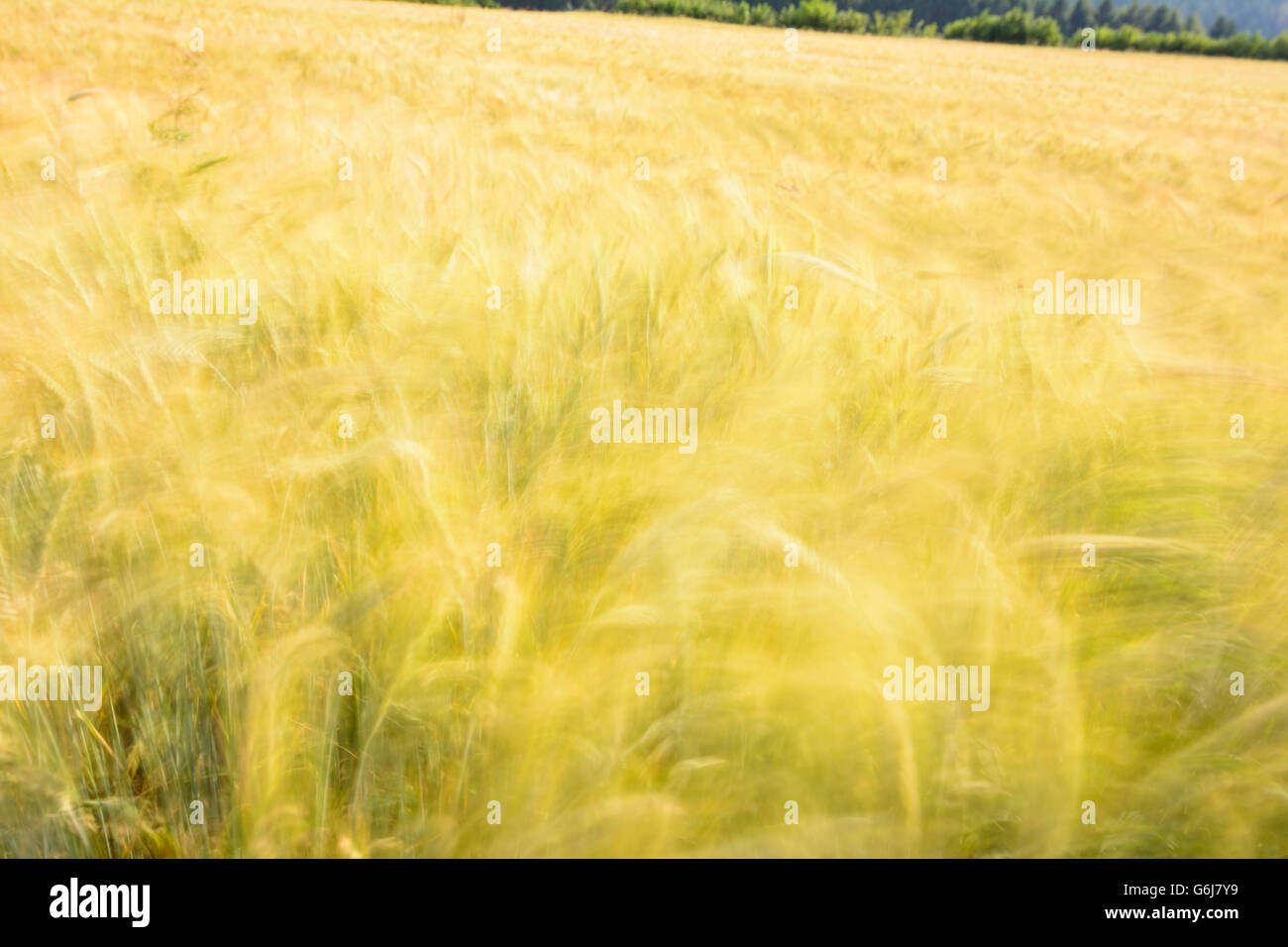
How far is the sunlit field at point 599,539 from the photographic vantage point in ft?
2.99

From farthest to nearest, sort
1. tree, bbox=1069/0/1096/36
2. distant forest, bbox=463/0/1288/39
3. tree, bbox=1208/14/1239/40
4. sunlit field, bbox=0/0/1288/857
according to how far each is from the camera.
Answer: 1. tree, bbox=1069/0/1096/36
2. distant forest, bbox=463/0/1288/39
3. tree, bbox=1208/14/1239/40
4. sunlit field, bbox=0/0/1288/857

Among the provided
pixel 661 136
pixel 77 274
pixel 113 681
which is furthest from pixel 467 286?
pixel 661 136

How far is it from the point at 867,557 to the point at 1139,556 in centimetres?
38

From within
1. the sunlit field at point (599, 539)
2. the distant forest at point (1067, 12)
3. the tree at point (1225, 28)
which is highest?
the distant forest at point (1067, 12)

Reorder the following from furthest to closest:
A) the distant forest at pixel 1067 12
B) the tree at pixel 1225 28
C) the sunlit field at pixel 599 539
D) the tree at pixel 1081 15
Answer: the tree at pixel 1081 15
the distant forest at pixel 1067 12
the tree at pixel 1225 28
the sunlit field at pixel 599 539

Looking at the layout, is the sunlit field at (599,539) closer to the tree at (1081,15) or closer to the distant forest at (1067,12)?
the distant forest at (1067,12)

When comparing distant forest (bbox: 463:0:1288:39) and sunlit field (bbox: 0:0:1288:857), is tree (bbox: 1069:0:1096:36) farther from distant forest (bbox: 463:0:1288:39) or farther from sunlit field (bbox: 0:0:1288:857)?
sunlit field (bbox: 0:0:1288:857)

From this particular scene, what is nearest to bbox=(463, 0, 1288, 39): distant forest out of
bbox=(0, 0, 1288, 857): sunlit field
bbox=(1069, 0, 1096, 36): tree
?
bbox=(1069, 0, 1096, 36): tree

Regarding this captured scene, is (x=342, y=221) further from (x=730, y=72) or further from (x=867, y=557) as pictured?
(x=730, y=72)

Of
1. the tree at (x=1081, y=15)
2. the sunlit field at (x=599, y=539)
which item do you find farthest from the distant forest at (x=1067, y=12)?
the sunlit field at (x=599, y=539)

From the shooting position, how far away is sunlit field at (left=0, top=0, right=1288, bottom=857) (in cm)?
91

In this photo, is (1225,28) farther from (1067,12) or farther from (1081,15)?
(1067,12)

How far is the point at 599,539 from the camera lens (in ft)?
3.55

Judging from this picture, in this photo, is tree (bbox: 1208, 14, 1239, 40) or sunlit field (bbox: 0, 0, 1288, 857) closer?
sunlit field (bbox: 0, 0, 1288, 857)
